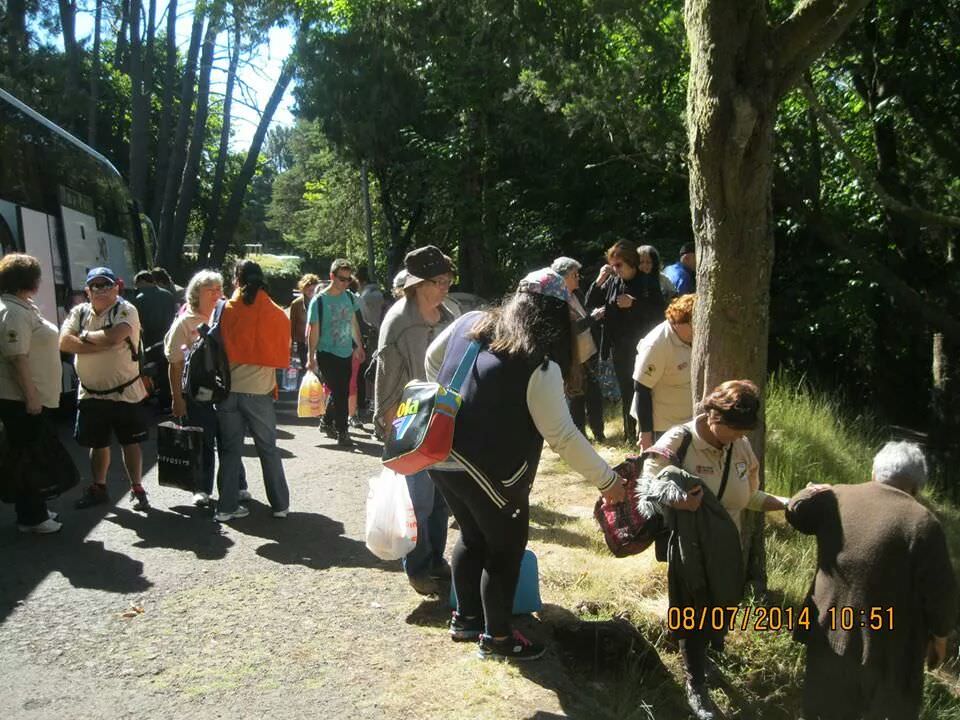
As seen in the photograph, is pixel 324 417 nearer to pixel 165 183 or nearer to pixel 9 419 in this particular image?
pixel 9 419

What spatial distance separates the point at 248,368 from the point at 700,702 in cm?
358

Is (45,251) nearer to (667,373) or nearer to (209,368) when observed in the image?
(209,368)

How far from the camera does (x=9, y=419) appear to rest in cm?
586

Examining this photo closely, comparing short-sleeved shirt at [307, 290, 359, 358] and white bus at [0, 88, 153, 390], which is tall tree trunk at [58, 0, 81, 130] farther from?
short-sleeved shirt at [307, 290, 359, 358]

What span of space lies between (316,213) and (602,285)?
26.4 m

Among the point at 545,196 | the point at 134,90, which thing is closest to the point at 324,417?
the point at 545,196

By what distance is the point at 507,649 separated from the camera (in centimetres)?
423

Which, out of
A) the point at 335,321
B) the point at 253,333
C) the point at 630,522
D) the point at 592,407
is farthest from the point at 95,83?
the point at 630,522

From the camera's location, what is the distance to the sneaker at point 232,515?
6406 millimetres

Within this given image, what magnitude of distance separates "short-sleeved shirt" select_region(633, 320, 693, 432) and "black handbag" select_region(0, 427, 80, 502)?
3709 millimetres

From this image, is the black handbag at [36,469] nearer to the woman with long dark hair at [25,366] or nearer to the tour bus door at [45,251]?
the woman with long dark hair at [25,366]

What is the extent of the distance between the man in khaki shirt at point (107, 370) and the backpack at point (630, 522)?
3803 millimetres

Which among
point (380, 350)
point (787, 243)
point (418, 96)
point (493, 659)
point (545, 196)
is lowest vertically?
point (493, 659)

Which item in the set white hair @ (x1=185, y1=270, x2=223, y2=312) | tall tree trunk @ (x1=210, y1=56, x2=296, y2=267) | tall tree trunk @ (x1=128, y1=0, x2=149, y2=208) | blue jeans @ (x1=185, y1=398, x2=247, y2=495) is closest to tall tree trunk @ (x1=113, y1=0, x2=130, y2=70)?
tall tree trunk @ (x1=128, y1=0, x2=149, y2=208)
